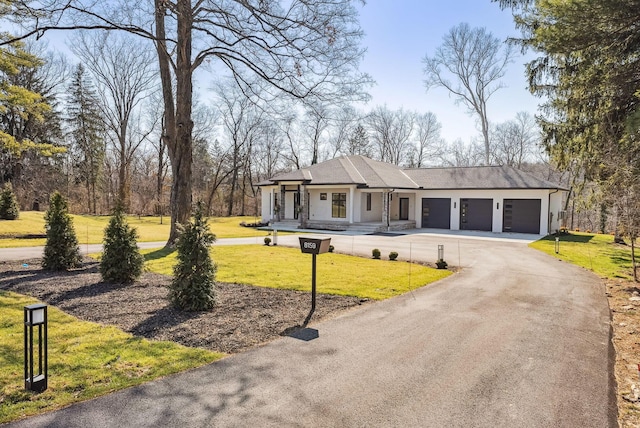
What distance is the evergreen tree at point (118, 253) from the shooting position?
335 inches

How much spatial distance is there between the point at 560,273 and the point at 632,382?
24.4ft

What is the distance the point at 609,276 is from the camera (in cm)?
1098

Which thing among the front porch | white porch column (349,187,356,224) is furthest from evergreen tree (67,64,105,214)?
white porch column (349,187,356,224)

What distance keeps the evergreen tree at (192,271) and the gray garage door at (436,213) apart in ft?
71.0

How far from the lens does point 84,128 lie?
35.2m

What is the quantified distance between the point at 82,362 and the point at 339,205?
2140cm

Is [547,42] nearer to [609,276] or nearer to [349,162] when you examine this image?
[609,276]

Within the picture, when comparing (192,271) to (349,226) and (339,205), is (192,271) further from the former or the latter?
(339,205)

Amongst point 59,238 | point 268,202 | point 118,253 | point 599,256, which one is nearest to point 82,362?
point 118,253

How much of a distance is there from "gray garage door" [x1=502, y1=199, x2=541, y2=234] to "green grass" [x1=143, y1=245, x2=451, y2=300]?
14.0 meters

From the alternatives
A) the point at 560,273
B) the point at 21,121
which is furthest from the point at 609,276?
the point at 21,121

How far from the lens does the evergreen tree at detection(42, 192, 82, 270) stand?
952cm

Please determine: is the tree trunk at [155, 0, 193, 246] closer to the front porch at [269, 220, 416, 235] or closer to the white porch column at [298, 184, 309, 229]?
the front porch at [269, 220, 416, 235]

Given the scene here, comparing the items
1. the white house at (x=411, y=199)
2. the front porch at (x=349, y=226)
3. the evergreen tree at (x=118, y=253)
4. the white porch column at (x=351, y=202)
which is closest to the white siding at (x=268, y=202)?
the white house at (x=411, y=199)
